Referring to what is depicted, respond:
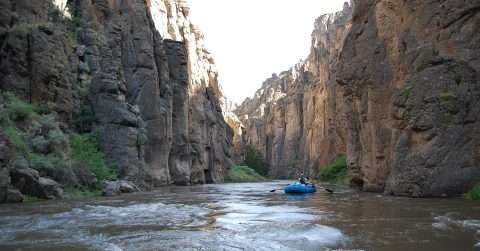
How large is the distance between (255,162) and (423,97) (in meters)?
80.7

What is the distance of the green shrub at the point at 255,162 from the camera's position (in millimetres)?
101244

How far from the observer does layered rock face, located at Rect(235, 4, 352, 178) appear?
66.9 meters

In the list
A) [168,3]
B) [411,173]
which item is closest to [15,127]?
[411,173]

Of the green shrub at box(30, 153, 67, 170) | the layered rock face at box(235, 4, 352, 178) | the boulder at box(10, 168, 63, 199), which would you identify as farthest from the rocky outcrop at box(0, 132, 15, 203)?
the layered rock face at box(235, 4, 352, 178)

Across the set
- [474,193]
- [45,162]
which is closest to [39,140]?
[45,162]

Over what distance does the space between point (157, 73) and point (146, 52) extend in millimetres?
3116

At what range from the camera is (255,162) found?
10188 cm

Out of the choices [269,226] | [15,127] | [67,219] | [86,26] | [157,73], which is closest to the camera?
[269,226]

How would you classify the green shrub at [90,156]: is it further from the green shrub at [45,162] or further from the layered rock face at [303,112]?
the layered rock face at [303,112]

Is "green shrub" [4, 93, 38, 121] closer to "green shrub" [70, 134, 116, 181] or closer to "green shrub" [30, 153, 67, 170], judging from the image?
"green shrub" [30, 153, 67, 170]

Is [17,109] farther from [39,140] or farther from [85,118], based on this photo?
[85,118]

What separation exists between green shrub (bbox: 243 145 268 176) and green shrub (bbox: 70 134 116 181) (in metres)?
72.0

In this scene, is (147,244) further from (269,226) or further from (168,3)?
(168,3)

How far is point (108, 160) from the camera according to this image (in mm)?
30484
